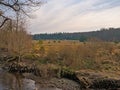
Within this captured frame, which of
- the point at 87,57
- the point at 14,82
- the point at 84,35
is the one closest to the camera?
the point at 14,82

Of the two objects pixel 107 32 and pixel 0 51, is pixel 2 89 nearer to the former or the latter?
pixel 0 51

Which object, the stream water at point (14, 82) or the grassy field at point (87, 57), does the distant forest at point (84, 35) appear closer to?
the grassy field at point (87, 57)

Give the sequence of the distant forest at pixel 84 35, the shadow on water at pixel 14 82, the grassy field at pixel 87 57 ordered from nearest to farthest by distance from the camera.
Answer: the shadow on water at pixel 14 82
the grassy field at pixel 87 57
the distant forest at pixel 84 35

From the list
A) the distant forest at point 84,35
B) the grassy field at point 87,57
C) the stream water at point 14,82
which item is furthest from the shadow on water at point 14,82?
the distant forest at point 84,35

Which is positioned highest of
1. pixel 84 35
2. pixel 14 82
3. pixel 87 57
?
pixel 87 57

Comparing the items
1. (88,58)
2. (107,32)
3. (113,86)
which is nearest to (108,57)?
(88,58)

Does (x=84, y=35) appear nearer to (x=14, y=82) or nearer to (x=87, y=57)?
(x=87, y=57)

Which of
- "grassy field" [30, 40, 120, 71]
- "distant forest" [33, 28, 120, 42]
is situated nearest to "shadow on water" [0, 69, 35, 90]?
"grassy field" [30, 40, 120, 71]

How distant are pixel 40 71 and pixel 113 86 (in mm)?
10071

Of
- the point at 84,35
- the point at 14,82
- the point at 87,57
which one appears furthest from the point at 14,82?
the point at 84,35

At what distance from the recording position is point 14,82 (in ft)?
111

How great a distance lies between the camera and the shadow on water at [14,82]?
29700 mm

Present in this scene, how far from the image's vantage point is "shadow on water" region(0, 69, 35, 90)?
2970cm

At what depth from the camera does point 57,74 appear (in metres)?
37.0
